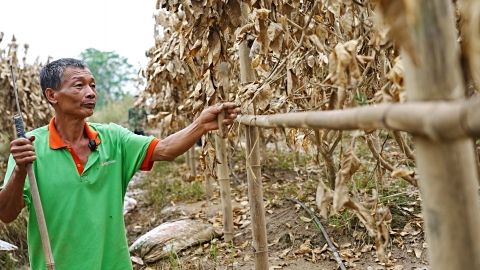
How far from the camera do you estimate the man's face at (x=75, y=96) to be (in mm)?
2203

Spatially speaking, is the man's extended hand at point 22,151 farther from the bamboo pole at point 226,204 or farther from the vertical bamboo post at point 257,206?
the bamboo pole at point 226,204

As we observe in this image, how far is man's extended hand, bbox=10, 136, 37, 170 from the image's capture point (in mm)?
1811

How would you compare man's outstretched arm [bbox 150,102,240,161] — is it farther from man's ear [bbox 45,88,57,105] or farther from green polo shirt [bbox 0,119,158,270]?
man's ear [bbox 45,88,57,105]

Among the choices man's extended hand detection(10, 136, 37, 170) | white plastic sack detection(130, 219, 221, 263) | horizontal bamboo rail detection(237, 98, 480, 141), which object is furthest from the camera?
white plastic sack detection(130, 219, 221, 263)

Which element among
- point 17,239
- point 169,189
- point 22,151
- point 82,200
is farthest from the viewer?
point 169,189

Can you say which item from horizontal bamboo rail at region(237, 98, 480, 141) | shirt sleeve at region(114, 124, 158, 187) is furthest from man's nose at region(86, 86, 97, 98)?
horizontal bamboo rail at region(237, 98, 480, 141)

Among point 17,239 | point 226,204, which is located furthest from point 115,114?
point 226,204

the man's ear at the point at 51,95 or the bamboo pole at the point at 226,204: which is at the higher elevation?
the man's ear at the point at 51,95

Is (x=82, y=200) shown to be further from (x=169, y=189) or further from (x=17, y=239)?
(x=169, y=189)

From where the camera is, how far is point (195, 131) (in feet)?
7.14

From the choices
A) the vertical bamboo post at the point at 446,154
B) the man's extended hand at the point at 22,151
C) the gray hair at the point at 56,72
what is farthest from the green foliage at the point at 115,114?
the vertical bamboo post at the point at 446,154

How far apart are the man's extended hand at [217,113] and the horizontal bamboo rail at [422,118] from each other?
1.15 m

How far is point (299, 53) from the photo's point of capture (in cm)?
242

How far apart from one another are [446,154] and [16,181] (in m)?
1.70
